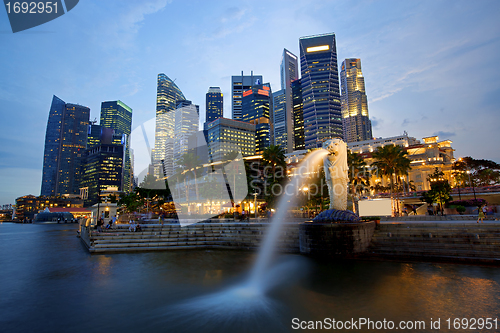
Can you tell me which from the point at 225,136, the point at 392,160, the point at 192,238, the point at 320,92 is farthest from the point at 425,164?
the point at 225,136

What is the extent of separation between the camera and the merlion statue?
18.9m

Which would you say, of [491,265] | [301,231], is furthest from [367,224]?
[491,265]

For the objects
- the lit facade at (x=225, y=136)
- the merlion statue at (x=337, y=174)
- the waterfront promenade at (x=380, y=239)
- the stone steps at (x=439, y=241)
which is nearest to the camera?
the stone steps at (x=439, y=241)

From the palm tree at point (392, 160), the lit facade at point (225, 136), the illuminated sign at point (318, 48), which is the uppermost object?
the illuminated sign at point (318, 48)

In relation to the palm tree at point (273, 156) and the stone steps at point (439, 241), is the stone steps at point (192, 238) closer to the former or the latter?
the stone steps at point (439, 241)

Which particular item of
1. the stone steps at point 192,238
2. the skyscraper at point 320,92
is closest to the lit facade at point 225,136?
the skyscraper at point 320,92

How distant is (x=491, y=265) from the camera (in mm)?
13180

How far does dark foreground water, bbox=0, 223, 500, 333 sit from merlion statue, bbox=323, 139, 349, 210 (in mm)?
4887

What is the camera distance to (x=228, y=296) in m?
9.49

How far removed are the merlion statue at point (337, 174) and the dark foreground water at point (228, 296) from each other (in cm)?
489

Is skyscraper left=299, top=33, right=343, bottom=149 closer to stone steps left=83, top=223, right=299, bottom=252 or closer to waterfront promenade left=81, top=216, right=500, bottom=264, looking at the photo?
waterfront promenade left=81, top=216, right=500, bottom=264

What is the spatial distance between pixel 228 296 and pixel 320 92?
18627 centimetres

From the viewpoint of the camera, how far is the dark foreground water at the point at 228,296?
738 cm

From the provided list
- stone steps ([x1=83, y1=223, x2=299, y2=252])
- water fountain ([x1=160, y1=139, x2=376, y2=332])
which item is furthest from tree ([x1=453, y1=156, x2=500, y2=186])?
stone steps ([x1=83, y1=223, x2=299, y2=252])
